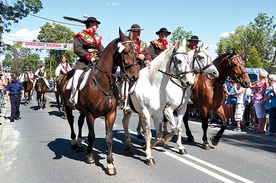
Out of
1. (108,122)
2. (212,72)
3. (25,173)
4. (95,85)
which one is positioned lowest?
(25,173)

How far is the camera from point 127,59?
5133 millimetres

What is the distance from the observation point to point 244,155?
6.77 m

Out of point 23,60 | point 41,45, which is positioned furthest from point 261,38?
point 23,60

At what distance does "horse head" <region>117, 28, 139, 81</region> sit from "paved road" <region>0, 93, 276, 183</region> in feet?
5.93

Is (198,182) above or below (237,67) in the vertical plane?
below

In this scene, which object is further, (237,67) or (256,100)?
(256,100)

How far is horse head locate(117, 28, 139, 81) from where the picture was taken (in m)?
5.05

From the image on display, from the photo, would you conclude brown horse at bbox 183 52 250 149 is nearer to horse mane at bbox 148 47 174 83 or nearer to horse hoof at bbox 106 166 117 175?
horse mane at bbox 148 47 174 83

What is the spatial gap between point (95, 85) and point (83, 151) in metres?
2.11

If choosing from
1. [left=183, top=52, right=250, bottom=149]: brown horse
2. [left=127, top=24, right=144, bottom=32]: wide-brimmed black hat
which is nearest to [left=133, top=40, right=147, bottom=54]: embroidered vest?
[left=127, top=24, right=144, bottom=32]: wide-brimmed black hat

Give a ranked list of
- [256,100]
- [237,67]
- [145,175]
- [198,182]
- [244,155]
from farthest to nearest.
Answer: [256,100], [237,67], [244,155], [145,175], [198,182]

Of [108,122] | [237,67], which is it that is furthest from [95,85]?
[237,67]

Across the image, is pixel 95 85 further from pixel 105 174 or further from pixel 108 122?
pixel 105 174

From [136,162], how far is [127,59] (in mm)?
2265
